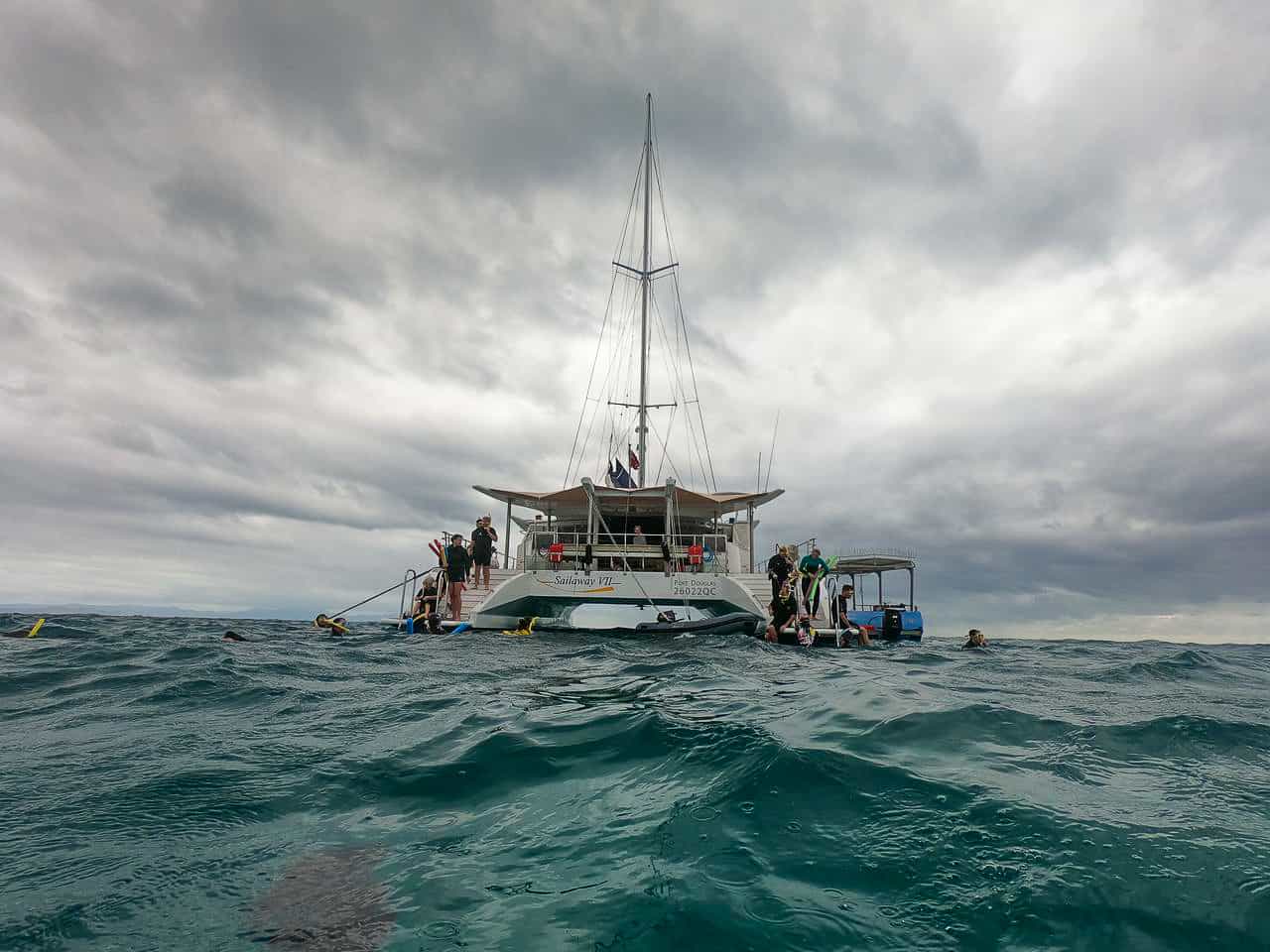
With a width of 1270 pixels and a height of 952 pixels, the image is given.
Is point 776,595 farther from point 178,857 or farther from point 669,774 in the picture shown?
point 178,857

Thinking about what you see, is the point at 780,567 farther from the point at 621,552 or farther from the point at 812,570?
the point at 621,552

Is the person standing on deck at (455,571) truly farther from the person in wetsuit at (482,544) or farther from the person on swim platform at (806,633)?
the person on swim platform at (806,633)

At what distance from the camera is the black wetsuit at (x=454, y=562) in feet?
58.7

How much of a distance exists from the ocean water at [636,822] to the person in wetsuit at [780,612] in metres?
8.88

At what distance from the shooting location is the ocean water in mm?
2295

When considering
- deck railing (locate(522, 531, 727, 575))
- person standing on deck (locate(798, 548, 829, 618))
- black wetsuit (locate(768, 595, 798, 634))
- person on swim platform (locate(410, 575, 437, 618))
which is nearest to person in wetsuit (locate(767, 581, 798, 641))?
black wetsuit (locate(768, 595, 798, 634))

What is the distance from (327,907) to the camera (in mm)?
2469

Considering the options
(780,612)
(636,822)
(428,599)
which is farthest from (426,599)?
(636,822)

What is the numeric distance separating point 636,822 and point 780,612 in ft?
42.1

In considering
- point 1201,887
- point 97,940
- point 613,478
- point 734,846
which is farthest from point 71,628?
point 1201,887

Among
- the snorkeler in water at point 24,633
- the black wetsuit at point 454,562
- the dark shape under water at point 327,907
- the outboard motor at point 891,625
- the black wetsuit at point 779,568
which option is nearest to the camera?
the dark shape under water at point 327,907

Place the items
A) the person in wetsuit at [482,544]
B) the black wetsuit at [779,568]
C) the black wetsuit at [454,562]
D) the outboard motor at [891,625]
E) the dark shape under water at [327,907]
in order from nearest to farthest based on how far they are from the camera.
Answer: the dark shape under water at [327,907], the black wetsuit at [779,568], the black wetsuit at [454,562], the person in wetsuit at [482,544], the outboard motor at [891,625]

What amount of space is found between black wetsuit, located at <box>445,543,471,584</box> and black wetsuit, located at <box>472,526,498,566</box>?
0.99 metres

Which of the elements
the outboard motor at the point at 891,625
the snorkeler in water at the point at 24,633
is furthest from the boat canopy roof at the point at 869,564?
the snorkeler in water at the point at 24,633
